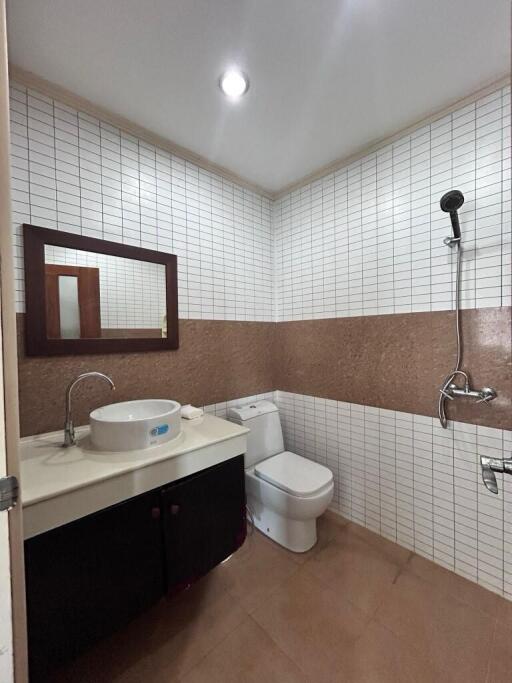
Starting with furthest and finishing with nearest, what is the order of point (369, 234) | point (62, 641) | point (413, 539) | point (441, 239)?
point (369, 234) < point (413, 539) < point (441, 239) < point (62, 641)

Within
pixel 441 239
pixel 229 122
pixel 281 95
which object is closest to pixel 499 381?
pixel 441 239

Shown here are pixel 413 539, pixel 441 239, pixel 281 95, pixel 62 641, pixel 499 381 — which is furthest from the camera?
pixel 413 539

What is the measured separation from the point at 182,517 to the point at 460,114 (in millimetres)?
2274

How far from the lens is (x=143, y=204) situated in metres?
1.57

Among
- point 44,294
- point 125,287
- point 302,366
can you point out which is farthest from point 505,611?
point 44,294

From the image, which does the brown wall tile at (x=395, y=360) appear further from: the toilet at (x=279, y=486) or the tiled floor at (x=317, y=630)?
the tiled floor at (x=317, y=630)

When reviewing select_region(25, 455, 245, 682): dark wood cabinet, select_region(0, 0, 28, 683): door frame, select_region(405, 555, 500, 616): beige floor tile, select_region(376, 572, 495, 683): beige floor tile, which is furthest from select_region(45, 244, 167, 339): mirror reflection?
select_region(405, 555, 500, 616): beige floor tile

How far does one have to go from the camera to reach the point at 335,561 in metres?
1.53

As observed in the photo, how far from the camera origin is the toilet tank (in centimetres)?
183

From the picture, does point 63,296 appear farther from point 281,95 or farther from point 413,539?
point 413,539

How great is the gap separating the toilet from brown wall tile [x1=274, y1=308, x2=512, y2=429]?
1.49ft

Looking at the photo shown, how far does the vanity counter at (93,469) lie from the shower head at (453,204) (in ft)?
4.66

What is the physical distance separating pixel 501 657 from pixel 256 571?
1.04 metres

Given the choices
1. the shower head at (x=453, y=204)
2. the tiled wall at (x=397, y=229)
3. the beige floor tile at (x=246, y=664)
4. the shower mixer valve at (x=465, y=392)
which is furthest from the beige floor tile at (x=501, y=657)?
the shower head at (x=453, y=204)
